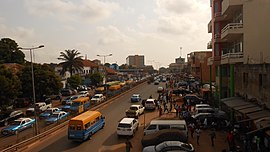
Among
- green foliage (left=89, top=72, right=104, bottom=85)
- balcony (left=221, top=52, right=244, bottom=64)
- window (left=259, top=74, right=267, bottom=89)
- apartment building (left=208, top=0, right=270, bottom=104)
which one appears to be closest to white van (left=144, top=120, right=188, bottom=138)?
apartment building (left=208, top=0, right=270, bottom=104)

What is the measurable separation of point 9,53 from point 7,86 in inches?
1548

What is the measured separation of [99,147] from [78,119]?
268 cm

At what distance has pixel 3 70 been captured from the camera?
33.3 m

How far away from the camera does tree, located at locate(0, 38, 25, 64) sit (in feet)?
219

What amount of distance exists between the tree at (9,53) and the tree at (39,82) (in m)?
25.7

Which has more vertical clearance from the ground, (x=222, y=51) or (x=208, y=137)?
(x=222, y=51)

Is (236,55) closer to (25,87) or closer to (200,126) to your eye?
(200,126)

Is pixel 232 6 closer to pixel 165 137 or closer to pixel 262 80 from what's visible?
pixel 262 80

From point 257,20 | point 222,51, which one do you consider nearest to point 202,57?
point 222,51

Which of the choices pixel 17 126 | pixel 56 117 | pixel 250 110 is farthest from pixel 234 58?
pixel 17 126

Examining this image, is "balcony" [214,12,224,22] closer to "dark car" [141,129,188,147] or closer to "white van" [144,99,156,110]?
"white van" [144,99,156,110]

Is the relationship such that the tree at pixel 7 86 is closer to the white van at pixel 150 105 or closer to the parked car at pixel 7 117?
the parked car at pixel 7 117

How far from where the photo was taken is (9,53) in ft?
223

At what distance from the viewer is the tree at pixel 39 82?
42562 millimetres
